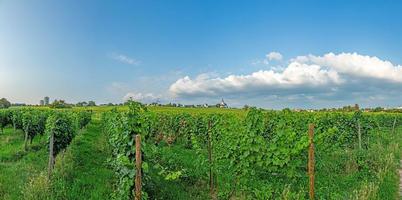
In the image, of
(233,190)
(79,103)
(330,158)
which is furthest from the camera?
(79,103)

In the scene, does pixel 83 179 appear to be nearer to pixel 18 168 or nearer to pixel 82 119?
pixel 18 168

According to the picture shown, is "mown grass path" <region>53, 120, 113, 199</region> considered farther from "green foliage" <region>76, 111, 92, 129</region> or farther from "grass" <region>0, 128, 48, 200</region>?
"green foliage" <region>76, 111, 92, 129</region>

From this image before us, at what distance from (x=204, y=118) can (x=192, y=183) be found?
1454 centimetres

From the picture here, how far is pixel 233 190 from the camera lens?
33.5 feet

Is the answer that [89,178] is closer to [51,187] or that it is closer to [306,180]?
[51,187]

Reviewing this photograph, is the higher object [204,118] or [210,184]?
[204,118]

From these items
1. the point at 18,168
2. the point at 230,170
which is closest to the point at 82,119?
the point at 18,168

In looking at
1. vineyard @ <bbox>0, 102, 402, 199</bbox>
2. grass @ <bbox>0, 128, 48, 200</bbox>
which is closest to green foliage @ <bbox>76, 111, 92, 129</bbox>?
grass @ <bbox>0, 128, 48, 200</bbox>

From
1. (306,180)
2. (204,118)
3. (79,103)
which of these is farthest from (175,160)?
(79,103)

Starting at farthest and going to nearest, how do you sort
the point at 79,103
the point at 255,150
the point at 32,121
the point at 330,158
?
the point at 79,103, the point at 32,121, the point at 330,158, the point at 255,150

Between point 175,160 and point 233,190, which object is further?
point 175,160

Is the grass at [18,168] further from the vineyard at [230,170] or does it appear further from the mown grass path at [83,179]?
the mown grass path at [83,179]

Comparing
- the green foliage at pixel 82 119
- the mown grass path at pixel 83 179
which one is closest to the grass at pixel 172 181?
the mown grass path at pixel 83 179

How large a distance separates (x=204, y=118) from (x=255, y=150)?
17.2m
